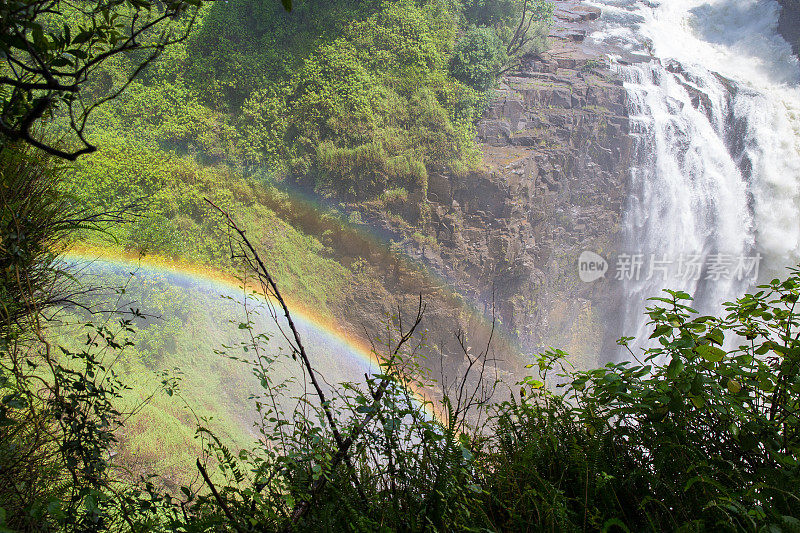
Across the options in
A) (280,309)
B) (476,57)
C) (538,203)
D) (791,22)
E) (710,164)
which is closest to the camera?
(280,309)

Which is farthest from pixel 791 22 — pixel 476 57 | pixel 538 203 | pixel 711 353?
pixel 711 353

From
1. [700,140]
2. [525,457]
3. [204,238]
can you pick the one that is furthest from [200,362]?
[700,140]

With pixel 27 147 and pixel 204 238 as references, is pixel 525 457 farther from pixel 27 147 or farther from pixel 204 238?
pixel 204 238

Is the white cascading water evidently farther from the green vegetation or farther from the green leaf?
the green leaf

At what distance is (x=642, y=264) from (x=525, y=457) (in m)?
10.2

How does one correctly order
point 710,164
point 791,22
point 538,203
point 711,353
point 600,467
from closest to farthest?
1. point 711,353
2. point 600,467
3. point 538,203
4. point 710,164
5. point 791,22

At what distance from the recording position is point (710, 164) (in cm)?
923

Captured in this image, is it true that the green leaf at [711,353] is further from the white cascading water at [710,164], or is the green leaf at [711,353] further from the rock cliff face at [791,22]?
the rock cliff face at [791,22]

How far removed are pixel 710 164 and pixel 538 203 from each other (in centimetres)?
368

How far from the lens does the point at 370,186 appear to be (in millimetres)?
8023

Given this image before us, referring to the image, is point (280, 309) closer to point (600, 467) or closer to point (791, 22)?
point (600, 467)

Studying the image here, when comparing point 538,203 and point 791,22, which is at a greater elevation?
point 791,22

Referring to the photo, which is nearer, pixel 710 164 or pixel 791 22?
pixel 710 164

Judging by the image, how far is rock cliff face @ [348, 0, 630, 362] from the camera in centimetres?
830
